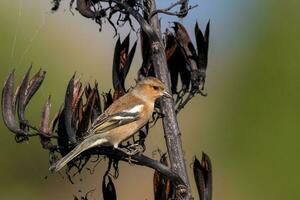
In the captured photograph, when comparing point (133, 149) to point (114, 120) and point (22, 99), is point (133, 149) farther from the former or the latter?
point (114, 120)

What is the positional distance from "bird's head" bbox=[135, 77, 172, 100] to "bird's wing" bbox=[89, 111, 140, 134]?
0.09 metres

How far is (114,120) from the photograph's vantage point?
9.16ft

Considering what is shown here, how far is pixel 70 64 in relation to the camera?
6.93 meters

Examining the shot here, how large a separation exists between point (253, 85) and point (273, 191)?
145 cm

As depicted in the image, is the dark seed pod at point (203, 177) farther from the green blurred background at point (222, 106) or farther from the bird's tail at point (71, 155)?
the green blurred background at point (222, 106)

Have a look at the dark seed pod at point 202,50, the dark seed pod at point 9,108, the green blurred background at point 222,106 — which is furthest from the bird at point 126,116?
the green blurred background at point 222,106

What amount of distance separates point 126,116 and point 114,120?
77 millimetres

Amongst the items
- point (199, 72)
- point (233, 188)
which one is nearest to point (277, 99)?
point (233, 188)

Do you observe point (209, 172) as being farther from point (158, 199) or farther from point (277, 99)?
point (277, 99)

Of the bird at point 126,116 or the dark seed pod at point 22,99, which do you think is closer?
the dark seed pod at point 22,99

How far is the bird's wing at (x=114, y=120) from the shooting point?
103 inches

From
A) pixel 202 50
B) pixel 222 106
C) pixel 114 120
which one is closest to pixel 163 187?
pixel 202 50

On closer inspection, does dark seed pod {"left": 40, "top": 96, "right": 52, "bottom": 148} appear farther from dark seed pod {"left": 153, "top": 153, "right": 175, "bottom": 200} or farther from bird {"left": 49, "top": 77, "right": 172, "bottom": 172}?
dark seed pod {"left": 153, "top": 153, "right": 175, "bottom": 200}

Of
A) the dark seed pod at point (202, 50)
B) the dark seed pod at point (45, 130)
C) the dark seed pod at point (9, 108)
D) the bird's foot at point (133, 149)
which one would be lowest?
the bird's foot at point (133, 149)
